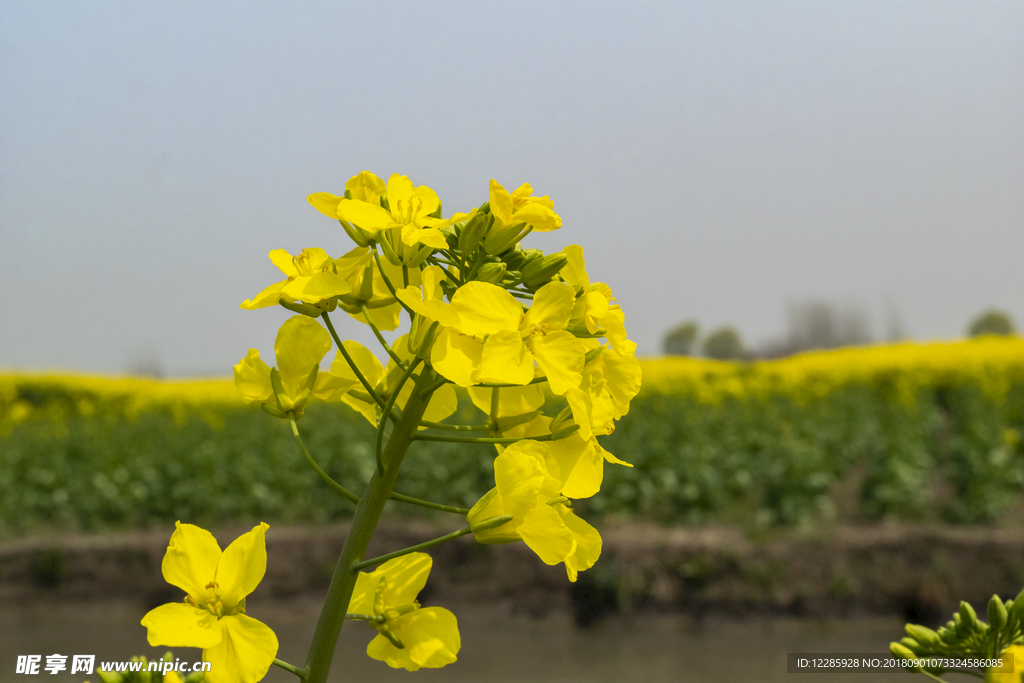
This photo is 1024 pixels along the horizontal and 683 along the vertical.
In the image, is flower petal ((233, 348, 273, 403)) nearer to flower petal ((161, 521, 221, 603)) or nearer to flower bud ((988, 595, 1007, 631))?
flower petal ((161, 521, 221, 603))

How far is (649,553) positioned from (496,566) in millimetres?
1051

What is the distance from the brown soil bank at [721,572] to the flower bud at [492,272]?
413 centimetres

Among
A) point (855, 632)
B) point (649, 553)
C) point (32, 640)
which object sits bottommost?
point (32, 640)

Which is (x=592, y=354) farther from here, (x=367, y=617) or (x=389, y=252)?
(x=367, y=617)

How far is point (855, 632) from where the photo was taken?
4312 millimetres

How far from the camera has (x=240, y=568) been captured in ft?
2.09

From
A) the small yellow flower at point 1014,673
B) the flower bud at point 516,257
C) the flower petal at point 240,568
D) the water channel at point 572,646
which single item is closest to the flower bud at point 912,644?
the small yellow flower at point 1014,673

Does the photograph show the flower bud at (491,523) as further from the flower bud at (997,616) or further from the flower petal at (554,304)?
the flower bud at (997,616)

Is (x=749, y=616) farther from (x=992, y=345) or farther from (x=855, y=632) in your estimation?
(x=992, y=345)

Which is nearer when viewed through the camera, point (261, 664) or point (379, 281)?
→ point (261, 664)

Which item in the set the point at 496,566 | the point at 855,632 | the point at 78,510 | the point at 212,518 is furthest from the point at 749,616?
the point at 78,510

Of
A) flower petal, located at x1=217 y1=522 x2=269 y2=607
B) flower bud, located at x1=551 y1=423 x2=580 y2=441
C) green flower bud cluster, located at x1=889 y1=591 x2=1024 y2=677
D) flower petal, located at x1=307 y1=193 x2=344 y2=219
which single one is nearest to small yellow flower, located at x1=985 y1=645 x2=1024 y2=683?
green flower bud cluster, located at x1=889 y1=591 x2=1024 y2=677

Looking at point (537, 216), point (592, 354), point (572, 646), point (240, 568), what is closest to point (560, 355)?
point (592, 354)

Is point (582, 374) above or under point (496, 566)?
above
